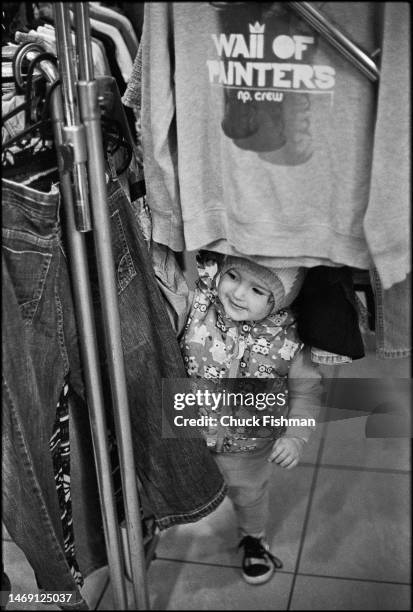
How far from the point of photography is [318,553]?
1.21 metres

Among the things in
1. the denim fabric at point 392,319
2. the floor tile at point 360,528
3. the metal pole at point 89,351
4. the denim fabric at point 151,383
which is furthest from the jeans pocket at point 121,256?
the floor tile at point 360,528

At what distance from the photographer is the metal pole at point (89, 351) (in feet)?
2.93

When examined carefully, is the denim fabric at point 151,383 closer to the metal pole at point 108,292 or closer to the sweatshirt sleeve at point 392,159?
the metal pole at point 108,292

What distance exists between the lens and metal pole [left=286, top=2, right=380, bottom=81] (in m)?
0.83

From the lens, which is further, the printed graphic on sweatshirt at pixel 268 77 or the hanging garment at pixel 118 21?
the hanging garment at pixel 118 21

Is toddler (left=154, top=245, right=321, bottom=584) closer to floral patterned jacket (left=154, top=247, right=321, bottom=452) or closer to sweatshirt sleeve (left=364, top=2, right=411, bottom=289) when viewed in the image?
floral patterned jacket (left=154, top=247, right=321, bottom=452)

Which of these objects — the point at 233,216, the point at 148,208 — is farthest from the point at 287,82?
the point at 148,208

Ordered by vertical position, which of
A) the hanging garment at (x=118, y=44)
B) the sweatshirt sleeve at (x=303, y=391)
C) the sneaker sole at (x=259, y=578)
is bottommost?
the sneaker sole at (x=259, y=578)

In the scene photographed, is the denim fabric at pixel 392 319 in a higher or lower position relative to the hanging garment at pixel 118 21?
lower

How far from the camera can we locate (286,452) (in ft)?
3.94

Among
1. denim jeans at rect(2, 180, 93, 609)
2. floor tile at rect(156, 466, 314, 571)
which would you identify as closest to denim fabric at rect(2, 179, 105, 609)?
denim jeans at rect(2, 180, 93, 609)

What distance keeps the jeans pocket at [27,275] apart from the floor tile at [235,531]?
66 centimetres

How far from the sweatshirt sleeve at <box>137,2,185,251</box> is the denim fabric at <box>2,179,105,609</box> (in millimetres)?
153

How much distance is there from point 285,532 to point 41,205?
83cm
